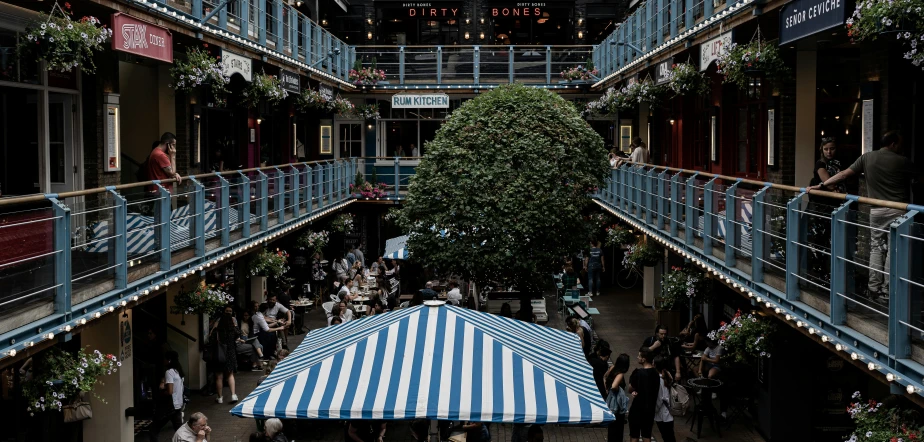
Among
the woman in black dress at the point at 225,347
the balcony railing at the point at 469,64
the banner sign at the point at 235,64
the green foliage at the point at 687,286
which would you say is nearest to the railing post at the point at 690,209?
the green foliage at the point at 687,286

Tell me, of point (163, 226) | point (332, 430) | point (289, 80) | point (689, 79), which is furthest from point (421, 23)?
point (163, 226)

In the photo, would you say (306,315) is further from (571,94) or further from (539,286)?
(571,94)

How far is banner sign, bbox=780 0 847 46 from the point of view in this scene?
1080 cm

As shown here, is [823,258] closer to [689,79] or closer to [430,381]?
[430,381]

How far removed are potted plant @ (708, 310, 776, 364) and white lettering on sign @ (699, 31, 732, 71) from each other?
4.96 m

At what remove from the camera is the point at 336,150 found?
37.4 meters

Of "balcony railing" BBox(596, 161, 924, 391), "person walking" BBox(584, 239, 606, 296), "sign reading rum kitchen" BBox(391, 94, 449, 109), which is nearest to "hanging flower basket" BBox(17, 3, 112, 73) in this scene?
"balcony railing" BBox(596, 161, 924, 391)

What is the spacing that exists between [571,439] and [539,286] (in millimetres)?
3763

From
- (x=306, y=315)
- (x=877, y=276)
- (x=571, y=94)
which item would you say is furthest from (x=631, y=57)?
(x=877, y=276)

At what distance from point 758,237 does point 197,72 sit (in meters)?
9.65

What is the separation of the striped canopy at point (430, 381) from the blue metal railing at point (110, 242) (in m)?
2.25

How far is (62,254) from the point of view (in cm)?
983

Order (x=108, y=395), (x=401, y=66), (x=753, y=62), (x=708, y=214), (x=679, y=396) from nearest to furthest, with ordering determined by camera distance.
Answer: (x=108, y=395), (x=753, y=62), (x=708, y=214), (x=679, y=396), (x=401, y=66)

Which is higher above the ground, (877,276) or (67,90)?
(67,90)
